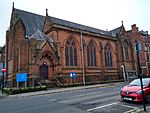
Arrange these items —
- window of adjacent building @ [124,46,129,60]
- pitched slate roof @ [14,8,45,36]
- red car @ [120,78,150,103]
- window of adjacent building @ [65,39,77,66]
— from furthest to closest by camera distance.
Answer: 1. window of adjacent building @ [124,46,129,60]
2. pitched slate roof @ [14,8,45,36]
3. window of adjacent building @ [65,39,77,66]
4. red car @ [120,78,150,103]

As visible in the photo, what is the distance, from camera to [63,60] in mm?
32094

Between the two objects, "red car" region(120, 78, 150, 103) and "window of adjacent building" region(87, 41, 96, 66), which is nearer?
"red car" region(120, 78, 150, 103)

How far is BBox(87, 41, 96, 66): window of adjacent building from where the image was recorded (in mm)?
36969

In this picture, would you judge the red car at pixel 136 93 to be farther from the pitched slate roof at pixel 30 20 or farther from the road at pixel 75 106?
the pitched slate roof at pixel 30 20

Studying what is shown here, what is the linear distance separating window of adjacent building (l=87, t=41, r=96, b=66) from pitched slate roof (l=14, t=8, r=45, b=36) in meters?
12.5

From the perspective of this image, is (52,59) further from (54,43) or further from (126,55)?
(126,55)

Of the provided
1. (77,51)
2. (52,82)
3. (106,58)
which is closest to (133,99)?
(52,82)

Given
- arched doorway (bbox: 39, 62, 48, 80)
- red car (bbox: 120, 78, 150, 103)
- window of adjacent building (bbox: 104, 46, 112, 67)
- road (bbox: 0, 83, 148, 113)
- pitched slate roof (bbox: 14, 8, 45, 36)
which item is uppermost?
pitched slate roof (bbox: 14, 8, 45, 36)

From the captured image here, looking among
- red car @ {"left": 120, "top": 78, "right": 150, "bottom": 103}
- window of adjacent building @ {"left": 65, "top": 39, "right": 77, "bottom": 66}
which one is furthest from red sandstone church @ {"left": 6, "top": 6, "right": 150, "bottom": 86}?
red car @ {"left": 120, "top": 78, "right": 150, "bottom": 103}

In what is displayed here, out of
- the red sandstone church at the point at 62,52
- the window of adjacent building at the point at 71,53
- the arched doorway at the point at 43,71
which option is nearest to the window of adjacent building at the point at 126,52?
the red sandstone church at the point at 62,52

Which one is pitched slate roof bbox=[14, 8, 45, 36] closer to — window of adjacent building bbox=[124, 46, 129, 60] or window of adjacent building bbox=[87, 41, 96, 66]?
window of adjacent building bbox=[87, 41, 96, 66]

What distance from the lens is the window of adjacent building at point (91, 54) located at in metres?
37.0

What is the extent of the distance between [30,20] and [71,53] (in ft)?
44.0

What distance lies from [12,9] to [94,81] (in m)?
25.0
